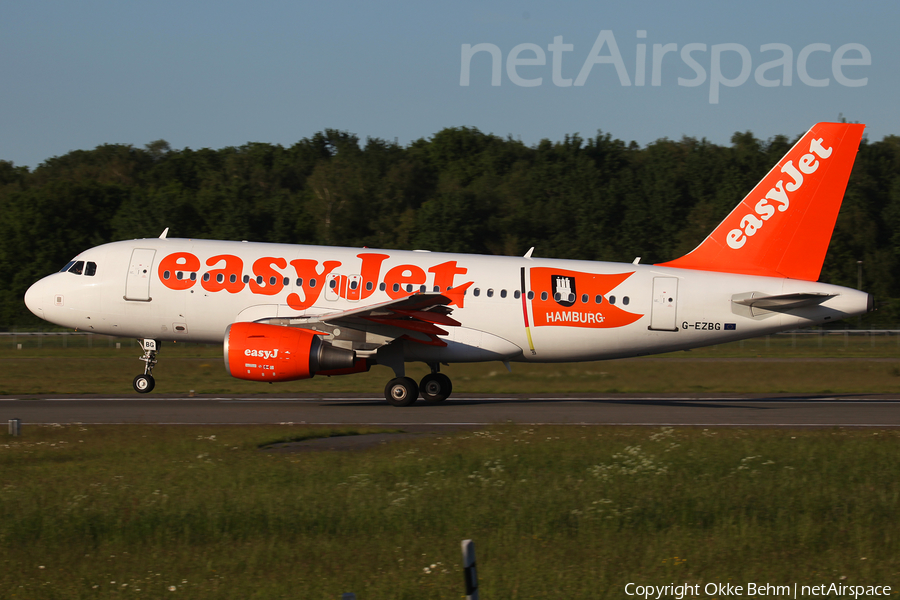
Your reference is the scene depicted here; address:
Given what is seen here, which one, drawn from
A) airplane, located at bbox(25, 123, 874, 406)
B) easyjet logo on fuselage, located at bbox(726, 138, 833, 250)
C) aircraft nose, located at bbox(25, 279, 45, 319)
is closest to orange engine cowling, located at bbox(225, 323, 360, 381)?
airplane, located at bbox(25, 123, 874, 406)

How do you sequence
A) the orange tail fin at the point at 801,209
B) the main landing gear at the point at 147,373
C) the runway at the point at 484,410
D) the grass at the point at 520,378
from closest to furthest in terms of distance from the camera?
the runway at the point at 484,410 < the orange tail fin at the point at 801,209 < the main landing gear at the point at 147,373 < the grass at the point at 520,378

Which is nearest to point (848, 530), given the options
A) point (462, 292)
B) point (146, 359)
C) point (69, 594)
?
point (69, 594)

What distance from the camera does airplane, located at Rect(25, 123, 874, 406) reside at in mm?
22000

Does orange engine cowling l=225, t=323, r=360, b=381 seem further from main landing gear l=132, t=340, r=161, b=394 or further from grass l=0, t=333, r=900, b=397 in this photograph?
grass l=0, t=333, r=900, b=397

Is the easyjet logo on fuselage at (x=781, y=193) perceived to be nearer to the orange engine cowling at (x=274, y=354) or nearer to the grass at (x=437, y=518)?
the grass at (x=437, y=518)

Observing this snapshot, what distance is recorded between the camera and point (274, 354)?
2027cm

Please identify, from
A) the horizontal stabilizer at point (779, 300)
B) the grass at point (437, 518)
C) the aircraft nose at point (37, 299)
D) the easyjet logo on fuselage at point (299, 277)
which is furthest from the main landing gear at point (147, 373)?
the horizontal stabilizer at point (779, 300)

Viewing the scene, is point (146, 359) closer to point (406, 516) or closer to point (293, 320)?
point (293, 320)

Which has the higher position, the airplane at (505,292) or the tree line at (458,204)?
the tree line at (458,204)

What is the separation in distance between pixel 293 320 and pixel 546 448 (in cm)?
941

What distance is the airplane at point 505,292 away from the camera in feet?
72.2

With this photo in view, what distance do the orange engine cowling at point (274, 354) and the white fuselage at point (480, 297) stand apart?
1.30 m
